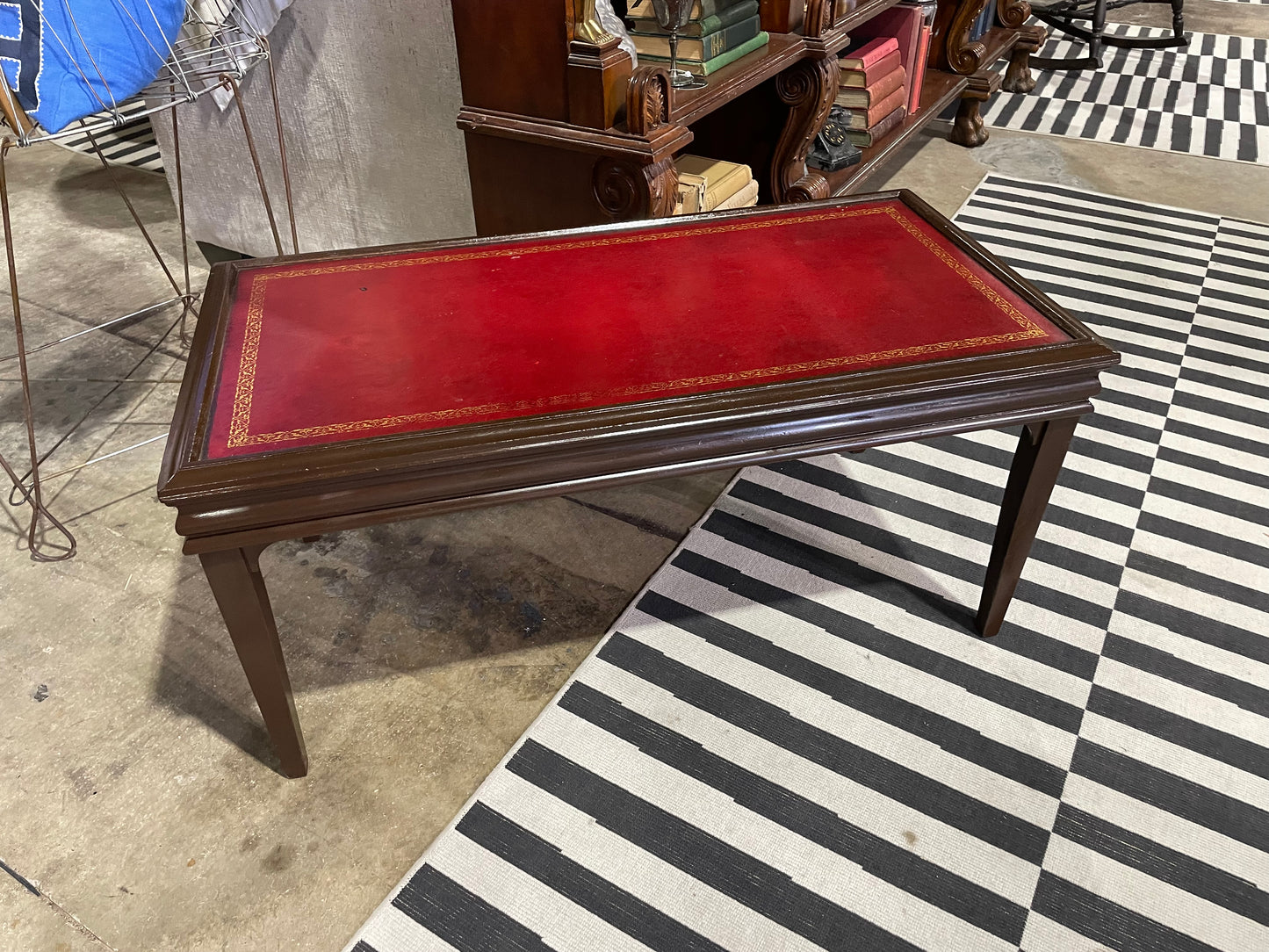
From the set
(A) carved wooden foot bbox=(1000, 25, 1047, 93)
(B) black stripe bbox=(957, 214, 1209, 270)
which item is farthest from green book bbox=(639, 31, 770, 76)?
(A) carved wooden foot bbox=(1000, 25, 1047, 93)

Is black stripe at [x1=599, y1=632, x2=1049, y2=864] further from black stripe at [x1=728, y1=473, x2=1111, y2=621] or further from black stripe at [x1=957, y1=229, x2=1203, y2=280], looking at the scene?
black stripe at [x1=957, y1=229, x2=1203, y2=280]

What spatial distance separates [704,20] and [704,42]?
5cm

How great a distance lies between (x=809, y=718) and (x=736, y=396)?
0.56m

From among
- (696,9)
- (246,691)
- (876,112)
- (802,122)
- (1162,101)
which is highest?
(696,9)

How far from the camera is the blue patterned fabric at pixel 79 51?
141 centimetres

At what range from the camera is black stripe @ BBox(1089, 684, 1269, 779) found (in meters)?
1.32

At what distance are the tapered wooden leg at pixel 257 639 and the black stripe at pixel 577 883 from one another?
0.91ft

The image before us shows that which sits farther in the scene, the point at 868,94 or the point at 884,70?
the point at 884,70

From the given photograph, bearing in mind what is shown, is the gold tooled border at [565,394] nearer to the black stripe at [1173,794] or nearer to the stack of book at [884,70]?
the black stripe at [1173,794]

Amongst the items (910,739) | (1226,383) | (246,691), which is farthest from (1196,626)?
(246,691)

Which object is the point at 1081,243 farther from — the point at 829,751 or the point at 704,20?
the point at 829,751

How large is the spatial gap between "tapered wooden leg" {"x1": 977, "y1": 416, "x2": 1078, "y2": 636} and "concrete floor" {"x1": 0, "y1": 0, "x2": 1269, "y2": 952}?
58 centimetres

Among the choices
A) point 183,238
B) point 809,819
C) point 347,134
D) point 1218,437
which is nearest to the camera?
point 809,819

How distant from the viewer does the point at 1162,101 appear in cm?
381
